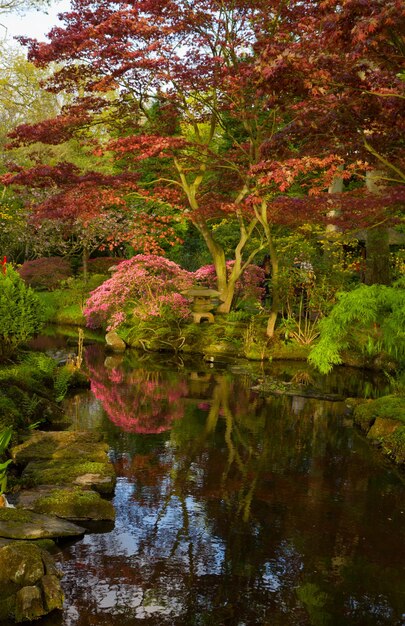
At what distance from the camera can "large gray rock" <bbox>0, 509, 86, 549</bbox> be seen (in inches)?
208

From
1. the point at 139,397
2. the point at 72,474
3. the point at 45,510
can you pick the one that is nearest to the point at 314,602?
the point at 45,510

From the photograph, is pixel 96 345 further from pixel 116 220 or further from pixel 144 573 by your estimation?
pixel 144 573

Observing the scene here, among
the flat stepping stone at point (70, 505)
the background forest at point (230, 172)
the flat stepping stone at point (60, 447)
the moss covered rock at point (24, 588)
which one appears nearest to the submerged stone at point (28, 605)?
the moss covered rock at point (24, 588)

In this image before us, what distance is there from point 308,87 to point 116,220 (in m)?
17.8

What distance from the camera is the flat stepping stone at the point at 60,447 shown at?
7445 millimetres

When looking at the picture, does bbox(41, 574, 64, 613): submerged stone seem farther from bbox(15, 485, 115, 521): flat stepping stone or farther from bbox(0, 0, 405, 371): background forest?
bbox(0, 0, 405, 371): background forest

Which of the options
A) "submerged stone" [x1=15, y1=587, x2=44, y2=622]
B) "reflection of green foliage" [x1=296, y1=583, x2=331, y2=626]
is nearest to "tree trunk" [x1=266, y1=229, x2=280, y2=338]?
"reflection of green foliage" [x1=296, y1=583, x2=331, y2=626]

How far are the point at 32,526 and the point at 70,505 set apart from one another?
2.40ft

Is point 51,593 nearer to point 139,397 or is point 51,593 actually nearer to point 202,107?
point 139,397

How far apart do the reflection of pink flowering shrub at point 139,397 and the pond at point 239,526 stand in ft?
0.19

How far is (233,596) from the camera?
4754mm

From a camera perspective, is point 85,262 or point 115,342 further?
point 85,262

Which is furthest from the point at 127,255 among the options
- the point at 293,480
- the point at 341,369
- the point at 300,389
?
the point at 293,480

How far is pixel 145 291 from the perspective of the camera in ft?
60.7
